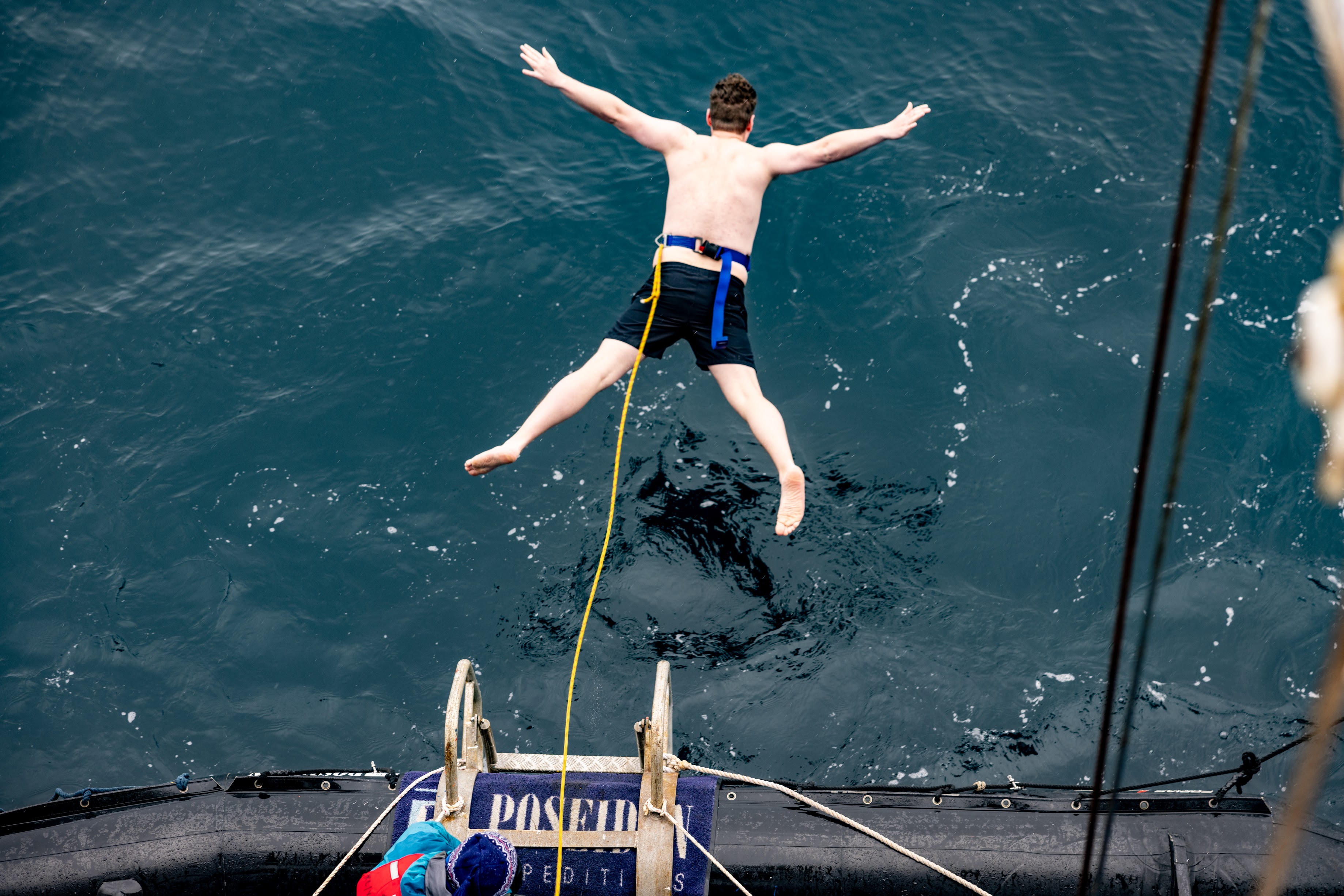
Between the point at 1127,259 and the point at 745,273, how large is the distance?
4.43 m

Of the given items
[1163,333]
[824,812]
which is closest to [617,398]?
[824,812]

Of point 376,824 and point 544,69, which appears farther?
point 544,69

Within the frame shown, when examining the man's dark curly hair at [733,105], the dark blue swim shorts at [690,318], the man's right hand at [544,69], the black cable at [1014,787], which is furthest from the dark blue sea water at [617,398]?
the man's right hand at [544,69]

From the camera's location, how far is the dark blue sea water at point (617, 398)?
7.02 m

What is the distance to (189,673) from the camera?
7.15 m

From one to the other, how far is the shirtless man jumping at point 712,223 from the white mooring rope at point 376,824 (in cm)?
250

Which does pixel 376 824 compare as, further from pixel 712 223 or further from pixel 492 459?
pixel 712 223

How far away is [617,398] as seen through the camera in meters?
8.15

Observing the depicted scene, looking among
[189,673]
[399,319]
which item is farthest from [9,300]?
[189,673]

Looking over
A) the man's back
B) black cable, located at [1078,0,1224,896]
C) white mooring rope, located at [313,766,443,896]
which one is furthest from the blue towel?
the man's back

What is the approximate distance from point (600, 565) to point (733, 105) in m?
3.30

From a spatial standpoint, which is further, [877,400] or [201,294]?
[201,294]

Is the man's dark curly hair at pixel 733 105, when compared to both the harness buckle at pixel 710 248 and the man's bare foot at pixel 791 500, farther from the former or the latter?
the man's bare foot at pixel 791 500

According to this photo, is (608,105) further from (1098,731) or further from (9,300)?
(9,300)
